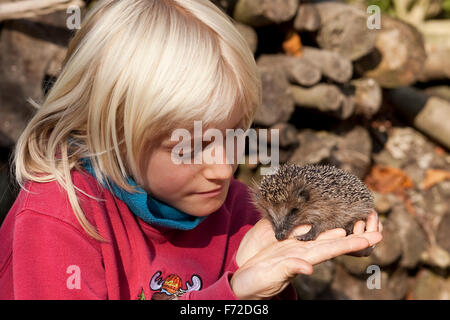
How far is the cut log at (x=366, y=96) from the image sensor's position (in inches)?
263

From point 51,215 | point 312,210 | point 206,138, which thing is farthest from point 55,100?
point 312,210

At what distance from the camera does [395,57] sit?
6961mm

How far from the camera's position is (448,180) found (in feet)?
23.9

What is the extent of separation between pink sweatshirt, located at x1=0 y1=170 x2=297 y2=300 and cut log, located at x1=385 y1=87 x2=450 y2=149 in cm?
563

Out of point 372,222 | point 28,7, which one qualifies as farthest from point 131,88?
point 28,7

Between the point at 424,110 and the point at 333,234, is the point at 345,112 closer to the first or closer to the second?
the point at 424,110

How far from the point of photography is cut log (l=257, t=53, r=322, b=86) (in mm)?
5910

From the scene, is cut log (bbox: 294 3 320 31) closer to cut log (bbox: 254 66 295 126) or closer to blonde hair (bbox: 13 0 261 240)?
cut log (bbox: 254 66 295 126)

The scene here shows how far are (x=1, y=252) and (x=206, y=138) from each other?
1.35 meters

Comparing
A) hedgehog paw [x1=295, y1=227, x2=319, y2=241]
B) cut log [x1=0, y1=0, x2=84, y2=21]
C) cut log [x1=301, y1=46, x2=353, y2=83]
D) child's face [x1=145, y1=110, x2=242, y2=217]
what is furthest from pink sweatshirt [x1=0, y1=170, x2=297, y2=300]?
cut log [x1=301, y1=46, x2=353, y2=83]

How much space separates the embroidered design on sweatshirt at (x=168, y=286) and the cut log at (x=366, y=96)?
457cm

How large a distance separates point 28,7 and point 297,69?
125 inches

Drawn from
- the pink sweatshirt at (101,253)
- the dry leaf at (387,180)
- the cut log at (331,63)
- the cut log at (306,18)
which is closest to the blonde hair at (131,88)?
the pink sweatshirt at (101,253)

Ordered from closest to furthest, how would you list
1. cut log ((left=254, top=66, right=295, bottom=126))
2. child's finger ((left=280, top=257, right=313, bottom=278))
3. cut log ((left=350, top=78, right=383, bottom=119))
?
child's finger ((left=280, top=257, right=313, bottom=278)), cut log ((left=254, top=66, right=295, bottom=126)), cut log ((left=350, top=78, right=383, bottom=119))
